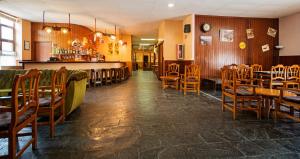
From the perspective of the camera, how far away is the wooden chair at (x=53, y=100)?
2598 mm

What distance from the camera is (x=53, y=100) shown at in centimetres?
264

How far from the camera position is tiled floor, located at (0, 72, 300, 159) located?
2121mm

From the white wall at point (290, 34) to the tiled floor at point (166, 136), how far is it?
574cm

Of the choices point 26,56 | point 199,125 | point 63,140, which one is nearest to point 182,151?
point 199,125

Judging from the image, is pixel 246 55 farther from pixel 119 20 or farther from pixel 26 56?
pixel 26 56

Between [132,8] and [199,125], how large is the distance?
17.6 ft

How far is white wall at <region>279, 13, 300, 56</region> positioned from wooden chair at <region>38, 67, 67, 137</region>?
855cm

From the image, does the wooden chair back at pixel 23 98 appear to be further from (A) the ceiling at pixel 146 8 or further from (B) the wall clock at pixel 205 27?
(B) the wall clock at pixel 205 27

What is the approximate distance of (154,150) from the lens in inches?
86.3

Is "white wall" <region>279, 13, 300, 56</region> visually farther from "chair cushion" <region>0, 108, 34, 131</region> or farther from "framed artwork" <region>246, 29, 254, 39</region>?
"chair cushion" <region>0, 108, 34, 131</region>

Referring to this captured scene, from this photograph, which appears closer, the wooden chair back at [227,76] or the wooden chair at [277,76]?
the wooden chair back at [227,76]

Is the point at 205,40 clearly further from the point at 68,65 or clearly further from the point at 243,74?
the point at 68,65

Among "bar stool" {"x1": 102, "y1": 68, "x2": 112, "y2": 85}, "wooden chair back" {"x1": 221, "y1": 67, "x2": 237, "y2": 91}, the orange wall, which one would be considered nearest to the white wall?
"wooden chair back" {"x1": 221, "y1": 67, "x2": 237, "y2": 91}

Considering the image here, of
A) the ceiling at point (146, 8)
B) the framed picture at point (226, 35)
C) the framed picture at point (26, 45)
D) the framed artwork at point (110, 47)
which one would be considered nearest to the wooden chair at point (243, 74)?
the ceiling at point (146, 8)
